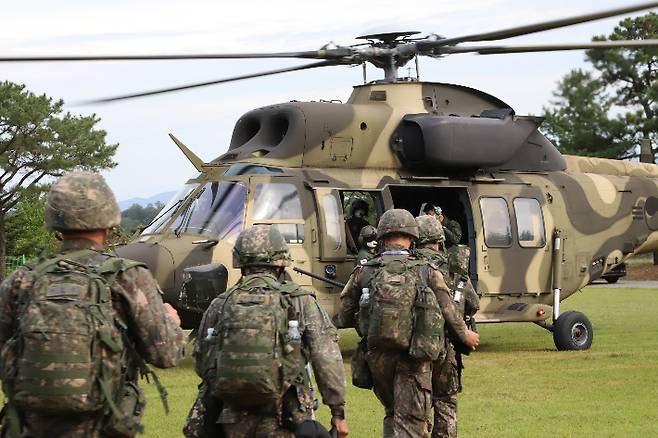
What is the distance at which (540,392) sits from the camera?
1101cm

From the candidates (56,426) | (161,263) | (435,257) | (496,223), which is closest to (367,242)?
(496,223)

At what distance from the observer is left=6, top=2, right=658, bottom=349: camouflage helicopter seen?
12242mm

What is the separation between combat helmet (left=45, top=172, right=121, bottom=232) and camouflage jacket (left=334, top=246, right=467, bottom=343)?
2.89m

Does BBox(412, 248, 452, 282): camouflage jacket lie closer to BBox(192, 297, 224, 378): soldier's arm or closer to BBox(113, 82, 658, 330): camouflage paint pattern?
BBox(192, 297, 224, 378): soldier's arm

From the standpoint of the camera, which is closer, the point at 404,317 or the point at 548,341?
the point at 404,317

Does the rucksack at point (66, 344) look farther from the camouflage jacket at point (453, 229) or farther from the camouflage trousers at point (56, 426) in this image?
the camouflage jacket at point (453, 229)

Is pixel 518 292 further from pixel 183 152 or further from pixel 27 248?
pixel 27 248

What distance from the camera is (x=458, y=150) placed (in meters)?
13.3

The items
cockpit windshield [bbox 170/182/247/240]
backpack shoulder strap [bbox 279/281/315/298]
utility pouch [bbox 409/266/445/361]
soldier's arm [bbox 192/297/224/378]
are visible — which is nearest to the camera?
backpack shoulder strap [bbox 279/281/315/298]

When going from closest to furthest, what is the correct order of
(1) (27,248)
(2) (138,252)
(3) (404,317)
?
(3) (404,317), (2) (138,252), (1) (27,248)

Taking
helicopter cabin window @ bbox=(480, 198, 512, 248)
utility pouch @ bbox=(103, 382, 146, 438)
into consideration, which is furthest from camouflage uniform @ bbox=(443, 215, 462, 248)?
utility pouch @ bbox=(103, 382, 146, 438)

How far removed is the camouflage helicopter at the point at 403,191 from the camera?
40.2 feet

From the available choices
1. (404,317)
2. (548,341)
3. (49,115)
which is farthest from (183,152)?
(49,115)

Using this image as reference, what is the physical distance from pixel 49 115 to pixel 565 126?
772 inches
